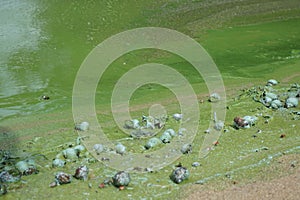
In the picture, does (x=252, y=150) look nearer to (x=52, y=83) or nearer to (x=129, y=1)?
(x=52, y=83)

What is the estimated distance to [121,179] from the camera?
4.34 metres

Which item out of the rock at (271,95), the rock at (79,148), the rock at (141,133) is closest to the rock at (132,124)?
the rock at (141,133)

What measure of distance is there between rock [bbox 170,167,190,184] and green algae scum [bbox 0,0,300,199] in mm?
12

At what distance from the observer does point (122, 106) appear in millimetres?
6574

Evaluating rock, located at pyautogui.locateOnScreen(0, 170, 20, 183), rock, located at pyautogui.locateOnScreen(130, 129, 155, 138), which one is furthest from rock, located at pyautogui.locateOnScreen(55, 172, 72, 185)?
rock, located at pyautogui.locateOnScreen(130, 129, 155, 138)

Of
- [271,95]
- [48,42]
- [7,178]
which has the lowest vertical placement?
[7,178]

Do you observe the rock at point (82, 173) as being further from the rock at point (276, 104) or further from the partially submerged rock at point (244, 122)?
the rock at point (276, 104)

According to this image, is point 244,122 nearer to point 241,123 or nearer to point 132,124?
point 241,123

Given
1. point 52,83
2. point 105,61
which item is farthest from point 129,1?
point 52,83

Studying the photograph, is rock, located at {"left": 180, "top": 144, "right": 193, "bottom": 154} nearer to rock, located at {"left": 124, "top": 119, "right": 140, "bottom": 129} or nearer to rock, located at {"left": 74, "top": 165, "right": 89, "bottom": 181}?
rock, located at {"left": 124, "top": 119, "right": 140, "bottom": 129}

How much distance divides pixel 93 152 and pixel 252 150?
72.7 inches

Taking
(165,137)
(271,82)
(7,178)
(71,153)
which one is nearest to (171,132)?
(165,137)

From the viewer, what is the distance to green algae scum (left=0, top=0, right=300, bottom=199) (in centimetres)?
450

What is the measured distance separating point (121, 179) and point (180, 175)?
0.60m
